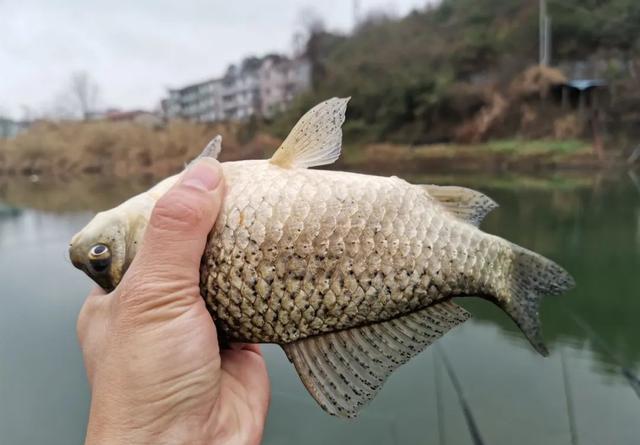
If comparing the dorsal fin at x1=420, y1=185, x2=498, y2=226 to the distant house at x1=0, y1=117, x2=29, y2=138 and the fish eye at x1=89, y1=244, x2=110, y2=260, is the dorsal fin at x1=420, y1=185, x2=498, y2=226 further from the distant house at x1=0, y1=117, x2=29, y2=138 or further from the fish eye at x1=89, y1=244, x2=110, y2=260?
the distant house at x1=0, y1=117, x2=29, y2=138

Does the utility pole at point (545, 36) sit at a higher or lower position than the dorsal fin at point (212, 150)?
higher

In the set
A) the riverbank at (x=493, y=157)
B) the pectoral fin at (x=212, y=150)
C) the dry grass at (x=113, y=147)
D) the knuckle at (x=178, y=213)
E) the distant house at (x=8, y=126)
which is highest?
the distant house at (x=8, y=126)

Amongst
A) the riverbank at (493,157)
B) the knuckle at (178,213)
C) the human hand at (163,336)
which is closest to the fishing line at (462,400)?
the human hand at (163,336)

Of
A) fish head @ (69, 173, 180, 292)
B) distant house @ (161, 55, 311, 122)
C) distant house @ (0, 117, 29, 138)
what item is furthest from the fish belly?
distant house @ (0, 117, 29, 138)

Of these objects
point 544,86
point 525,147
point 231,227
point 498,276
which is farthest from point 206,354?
point 544,86

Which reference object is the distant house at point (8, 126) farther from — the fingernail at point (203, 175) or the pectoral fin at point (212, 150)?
the fingernail at point (203, 175)

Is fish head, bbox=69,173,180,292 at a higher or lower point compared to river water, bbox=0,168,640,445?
higher

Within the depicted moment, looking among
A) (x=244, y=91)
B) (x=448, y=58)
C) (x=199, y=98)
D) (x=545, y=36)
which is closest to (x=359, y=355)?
(x=448, y=58)
